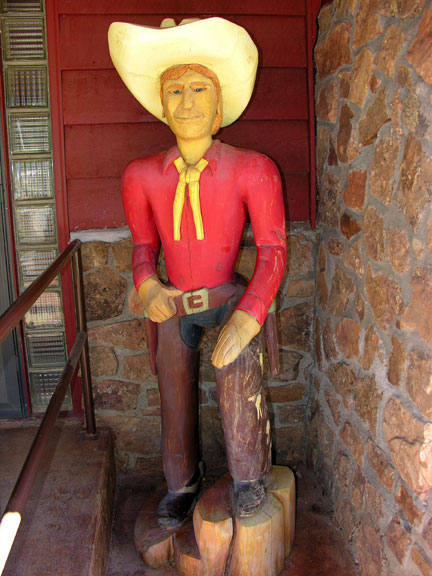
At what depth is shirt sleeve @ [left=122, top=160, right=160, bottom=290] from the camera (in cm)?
201

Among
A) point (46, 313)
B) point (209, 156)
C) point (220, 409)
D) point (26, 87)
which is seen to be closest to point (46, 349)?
point (46, 313)

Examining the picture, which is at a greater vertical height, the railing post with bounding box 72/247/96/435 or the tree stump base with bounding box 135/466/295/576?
the railing post with bounding box 72/247/96/435

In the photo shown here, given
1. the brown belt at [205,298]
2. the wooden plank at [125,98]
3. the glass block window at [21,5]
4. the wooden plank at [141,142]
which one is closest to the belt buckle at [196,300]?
the brown belt at [205,298]

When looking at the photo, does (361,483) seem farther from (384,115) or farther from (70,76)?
(70,76)

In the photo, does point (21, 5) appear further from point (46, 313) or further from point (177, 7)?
point (46, 313)

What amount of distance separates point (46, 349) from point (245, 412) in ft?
4.21

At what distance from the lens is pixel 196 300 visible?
2.02 meters

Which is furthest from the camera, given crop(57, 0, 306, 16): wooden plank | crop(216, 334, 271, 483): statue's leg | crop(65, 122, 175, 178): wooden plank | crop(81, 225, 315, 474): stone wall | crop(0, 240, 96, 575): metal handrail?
crop(81, 225, 315, 474): stone wall

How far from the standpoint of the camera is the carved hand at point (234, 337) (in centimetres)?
182

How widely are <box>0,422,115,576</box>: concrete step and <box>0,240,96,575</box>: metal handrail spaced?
0.54ft

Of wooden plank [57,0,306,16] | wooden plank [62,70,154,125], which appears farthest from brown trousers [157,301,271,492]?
wooden plank [57,0,306,16]

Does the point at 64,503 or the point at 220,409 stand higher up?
the point at 220,409

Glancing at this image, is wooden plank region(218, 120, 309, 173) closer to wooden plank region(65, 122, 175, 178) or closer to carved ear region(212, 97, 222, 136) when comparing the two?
wooden plank region(65, 122, 175, 178)

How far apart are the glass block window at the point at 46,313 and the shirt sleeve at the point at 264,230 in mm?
1236
